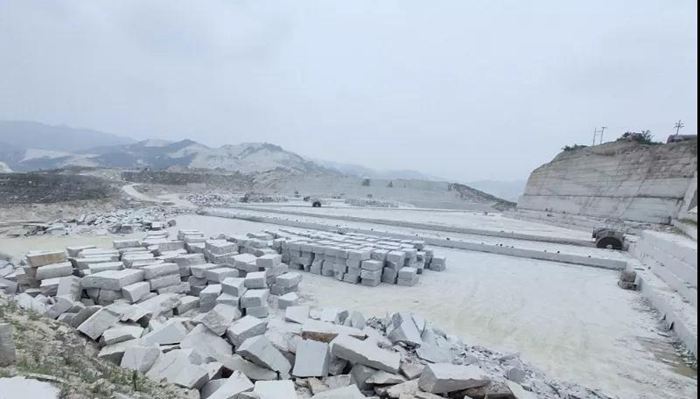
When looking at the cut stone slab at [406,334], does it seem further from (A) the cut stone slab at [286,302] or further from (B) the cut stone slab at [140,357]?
(B) the cut stone slab at [140,357]

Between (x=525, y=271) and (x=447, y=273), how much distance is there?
212cm

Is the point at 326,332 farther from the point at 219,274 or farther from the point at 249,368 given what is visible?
the point at 219,274

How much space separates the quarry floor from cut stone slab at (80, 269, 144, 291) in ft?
9.49

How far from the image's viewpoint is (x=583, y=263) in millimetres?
9883

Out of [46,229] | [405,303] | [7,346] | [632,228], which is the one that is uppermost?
[632,228]

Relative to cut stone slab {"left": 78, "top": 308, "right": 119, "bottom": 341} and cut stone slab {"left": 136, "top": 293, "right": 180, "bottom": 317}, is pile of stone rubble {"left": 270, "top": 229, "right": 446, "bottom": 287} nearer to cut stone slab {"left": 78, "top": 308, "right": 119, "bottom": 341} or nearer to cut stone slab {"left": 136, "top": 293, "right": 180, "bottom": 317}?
cut stone slab {"left": 136, "top": 293, "right": 180, "bottom": 317}

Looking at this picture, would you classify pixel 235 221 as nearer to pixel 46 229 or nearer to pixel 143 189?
Answer: pixel 46 229

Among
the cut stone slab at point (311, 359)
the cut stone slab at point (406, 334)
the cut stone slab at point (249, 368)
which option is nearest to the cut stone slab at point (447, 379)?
the cut stone slab at point (406, 334)

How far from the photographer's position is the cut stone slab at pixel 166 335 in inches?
166

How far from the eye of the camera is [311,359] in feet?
12.5

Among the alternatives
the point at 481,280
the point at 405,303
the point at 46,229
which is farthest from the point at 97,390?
the point at 46,229

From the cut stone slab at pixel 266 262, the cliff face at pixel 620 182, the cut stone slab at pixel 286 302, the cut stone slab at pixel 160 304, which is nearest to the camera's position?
the cut stone slab at pixel 160 304

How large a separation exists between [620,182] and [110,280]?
73.2 feet

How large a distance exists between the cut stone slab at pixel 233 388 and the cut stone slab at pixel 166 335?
1205 millimetres
